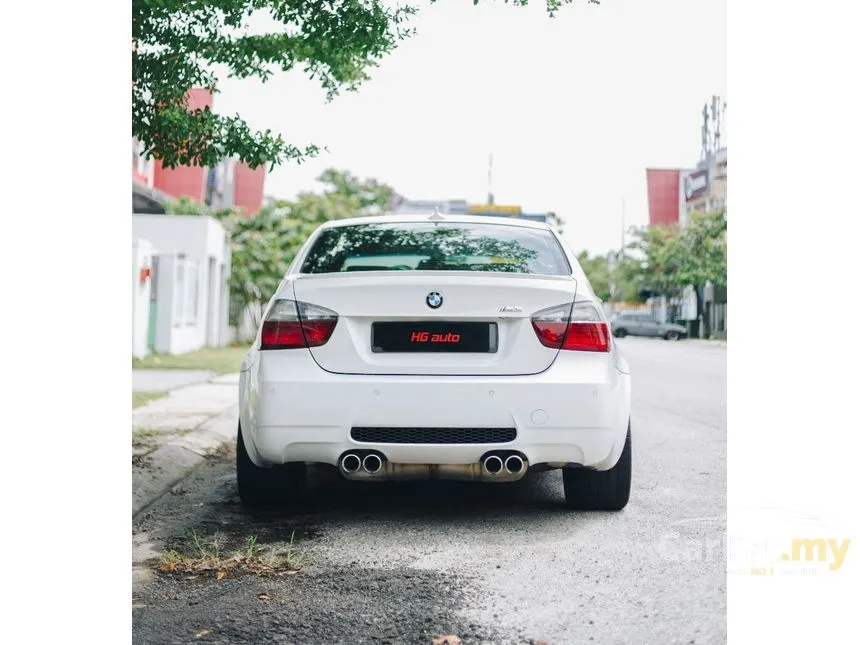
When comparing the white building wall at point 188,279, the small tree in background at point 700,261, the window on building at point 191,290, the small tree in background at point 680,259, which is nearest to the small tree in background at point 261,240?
the white building wall at point 188,279

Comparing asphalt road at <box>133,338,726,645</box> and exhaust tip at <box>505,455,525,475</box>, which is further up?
exhaust tip at <box>505,455,525,475</box>

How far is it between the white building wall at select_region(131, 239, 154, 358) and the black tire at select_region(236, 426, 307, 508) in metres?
13.2

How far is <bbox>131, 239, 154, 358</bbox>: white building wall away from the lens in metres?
17.9

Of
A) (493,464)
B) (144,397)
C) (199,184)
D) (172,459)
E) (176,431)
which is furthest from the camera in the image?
(199,184)

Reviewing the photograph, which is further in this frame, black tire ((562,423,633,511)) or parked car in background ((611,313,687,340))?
parked car in background ((611,313,687,340))

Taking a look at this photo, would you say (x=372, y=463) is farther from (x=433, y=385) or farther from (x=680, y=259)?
(x=680, y=259)

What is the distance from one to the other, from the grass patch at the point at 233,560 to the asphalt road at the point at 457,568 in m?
0.08

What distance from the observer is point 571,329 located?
4418 millimetres

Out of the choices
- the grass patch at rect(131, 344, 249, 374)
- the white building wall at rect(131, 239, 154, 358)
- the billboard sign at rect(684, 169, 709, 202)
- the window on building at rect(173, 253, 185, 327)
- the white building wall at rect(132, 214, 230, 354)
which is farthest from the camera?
the window on building at rect(173, 253, 185, 327)

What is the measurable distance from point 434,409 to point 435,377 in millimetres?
139

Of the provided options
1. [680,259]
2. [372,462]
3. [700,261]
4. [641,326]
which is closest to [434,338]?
[372,462]

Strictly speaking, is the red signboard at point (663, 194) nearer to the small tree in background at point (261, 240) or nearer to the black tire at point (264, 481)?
the black tire at point (264, 481)

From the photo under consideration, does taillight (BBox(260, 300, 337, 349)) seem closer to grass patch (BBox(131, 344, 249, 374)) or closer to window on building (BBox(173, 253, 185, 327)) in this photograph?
grass patch (BBox(131, 344, 249, 374))

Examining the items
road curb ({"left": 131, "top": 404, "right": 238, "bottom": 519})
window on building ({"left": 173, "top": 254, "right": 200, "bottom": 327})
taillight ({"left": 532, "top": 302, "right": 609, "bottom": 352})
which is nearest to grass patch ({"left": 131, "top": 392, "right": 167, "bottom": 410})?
road curb ({"left": 131, "top": 404, "right": 238, "bottom": 519})
